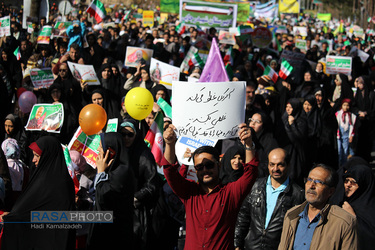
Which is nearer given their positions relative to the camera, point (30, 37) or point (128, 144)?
point (128, 144)

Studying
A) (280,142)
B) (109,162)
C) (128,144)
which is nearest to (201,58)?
(280,142)

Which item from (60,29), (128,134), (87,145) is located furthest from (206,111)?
(60,29)

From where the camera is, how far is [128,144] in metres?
4.54

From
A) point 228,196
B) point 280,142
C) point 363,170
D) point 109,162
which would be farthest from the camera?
point 280,142

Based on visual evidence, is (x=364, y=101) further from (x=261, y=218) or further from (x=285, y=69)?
(x=261, y=218)

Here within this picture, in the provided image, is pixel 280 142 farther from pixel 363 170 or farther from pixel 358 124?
pixel 358 124

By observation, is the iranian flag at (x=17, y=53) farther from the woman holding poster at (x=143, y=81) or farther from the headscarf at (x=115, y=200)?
the headscarf at (x=115, y=200)

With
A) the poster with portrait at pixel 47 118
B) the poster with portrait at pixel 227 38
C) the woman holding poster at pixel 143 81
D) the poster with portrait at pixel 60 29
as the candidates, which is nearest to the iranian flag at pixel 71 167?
the poster with portrait at pixel 47 118

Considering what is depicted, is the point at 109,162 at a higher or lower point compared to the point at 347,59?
lower

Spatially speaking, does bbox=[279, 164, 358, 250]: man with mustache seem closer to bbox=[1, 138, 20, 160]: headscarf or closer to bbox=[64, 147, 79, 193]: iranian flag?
bbox=[64, 147, 79, 193]: iranian flag

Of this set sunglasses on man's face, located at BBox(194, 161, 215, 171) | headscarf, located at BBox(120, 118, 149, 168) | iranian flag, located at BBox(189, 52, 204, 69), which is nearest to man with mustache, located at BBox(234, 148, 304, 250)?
sunglasses on man's face, located at BBox(194, 161, 215, 171)

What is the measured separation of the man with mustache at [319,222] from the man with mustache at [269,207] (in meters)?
0.58

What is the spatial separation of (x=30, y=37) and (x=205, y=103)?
408 inches

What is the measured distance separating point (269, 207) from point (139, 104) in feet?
7.66
